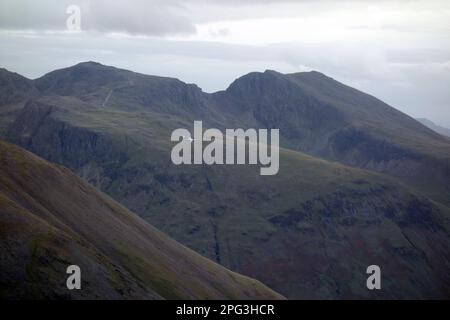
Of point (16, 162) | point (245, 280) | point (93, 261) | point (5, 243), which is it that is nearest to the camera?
point (5, 243)

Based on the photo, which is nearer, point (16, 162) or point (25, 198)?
point (25, 198)

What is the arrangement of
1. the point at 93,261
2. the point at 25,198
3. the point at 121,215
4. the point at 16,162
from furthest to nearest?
the point at 121,215
the point at 16,162
the point at 25,198
the point at 93,261

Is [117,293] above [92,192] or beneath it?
beneath
